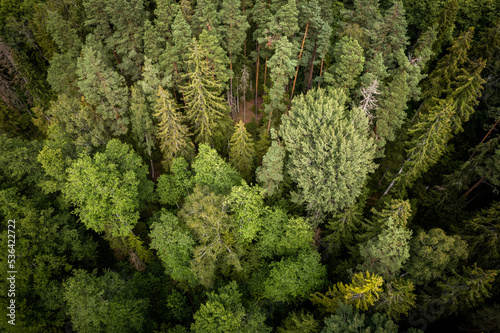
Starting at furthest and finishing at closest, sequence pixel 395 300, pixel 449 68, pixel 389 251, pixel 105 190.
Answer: pixel 449 68, pixel 105 190, pixel 389 251, pixel 395 300

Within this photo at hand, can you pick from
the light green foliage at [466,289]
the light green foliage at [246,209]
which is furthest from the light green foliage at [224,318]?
the light green foliage at [466,289]

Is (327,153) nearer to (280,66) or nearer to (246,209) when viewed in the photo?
Result: (246,209)

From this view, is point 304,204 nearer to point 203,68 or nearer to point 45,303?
point 203,68

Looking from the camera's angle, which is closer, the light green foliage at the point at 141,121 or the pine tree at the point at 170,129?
the pine tree at the point at 170,129

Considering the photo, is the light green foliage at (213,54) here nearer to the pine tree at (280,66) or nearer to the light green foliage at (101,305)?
the pine tree at (280,66)

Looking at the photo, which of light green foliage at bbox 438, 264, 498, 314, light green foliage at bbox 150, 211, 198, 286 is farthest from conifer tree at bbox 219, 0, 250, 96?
light green foliage at bbox 438, 264, 498, 314

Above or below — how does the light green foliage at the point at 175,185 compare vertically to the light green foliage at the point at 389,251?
below

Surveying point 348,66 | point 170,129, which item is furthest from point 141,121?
point 348,66
